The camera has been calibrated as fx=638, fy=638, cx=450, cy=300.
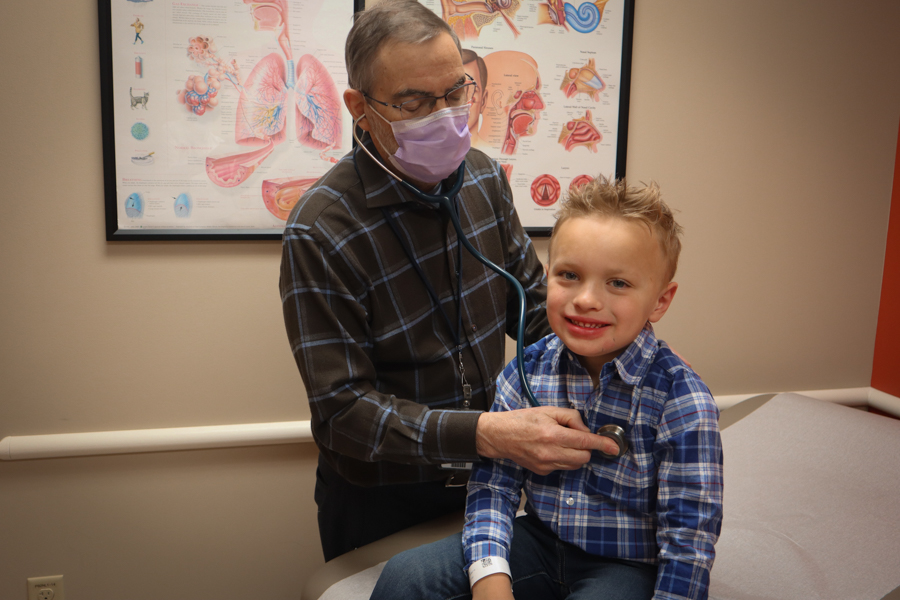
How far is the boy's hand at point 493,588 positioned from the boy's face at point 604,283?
37 centimetres

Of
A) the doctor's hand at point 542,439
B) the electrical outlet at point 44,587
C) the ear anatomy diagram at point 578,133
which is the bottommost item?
the electrical outlet at point 44,587

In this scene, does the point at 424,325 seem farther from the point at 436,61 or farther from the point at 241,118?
the point at 241,118

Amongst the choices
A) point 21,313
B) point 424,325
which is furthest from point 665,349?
point 21,313

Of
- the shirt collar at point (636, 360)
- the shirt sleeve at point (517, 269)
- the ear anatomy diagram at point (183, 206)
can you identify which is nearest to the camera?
the shirt collar at point (636, 360)

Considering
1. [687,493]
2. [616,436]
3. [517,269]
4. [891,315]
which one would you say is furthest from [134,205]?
[891,315]

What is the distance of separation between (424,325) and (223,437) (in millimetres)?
946

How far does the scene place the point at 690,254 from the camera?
2.26 meters

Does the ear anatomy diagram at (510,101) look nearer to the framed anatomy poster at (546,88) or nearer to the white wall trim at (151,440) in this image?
the framed anatomy poster at (546,88)

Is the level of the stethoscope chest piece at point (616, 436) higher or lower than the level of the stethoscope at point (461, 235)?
lower

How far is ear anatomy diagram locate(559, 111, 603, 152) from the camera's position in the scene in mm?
2078

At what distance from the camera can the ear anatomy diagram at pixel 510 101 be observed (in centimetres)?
199

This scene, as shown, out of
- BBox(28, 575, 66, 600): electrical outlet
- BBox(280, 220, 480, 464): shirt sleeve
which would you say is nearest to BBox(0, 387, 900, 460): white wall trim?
BBox(28, 575, 66, 600): electrical outlet

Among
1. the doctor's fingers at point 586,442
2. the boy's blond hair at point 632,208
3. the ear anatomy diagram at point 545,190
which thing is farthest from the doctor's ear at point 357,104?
the ear anatomy diagram at point 545,190

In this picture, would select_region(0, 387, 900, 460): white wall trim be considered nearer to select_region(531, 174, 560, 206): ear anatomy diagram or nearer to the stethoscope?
the stethoscope
